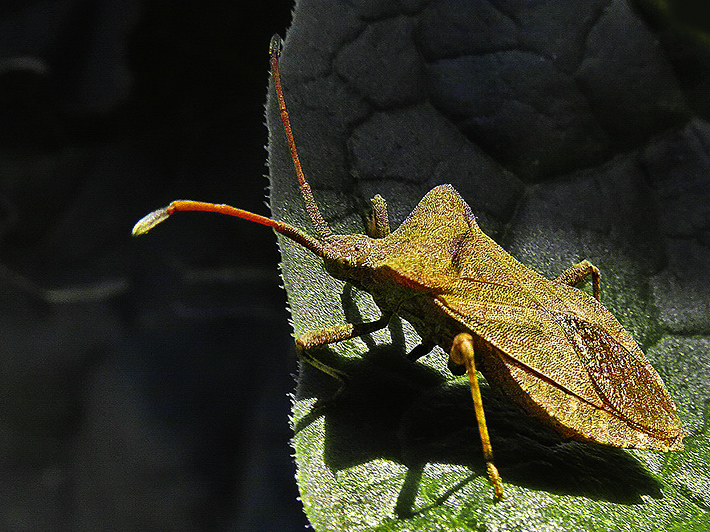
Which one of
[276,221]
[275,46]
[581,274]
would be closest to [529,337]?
[581,274]

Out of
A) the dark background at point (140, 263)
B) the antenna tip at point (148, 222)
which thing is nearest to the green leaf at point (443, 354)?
the antenna tip at point (148, 222)

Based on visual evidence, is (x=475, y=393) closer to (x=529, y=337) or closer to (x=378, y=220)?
(x=529, y=337)

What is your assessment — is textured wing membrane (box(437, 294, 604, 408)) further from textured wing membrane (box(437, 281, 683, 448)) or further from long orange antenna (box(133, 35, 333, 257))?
long orange antenna (box(133, 35, 333, 257))

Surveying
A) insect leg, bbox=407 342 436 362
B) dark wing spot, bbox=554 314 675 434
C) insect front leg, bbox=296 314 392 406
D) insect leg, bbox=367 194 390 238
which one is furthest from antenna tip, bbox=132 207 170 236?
dark wing spot, bbox=554 314 675 434

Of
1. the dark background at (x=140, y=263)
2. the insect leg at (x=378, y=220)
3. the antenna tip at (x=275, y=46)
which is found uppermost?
the antenna tip at (x=275, y=46)

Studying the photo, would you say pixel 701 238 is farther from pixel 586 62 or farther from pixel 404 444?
pixel 404 444

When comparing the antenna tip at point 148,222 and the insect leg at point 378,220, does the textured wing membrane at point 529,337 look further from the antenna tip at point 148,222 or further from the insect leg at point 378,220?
the antenna tip at point 148,222
